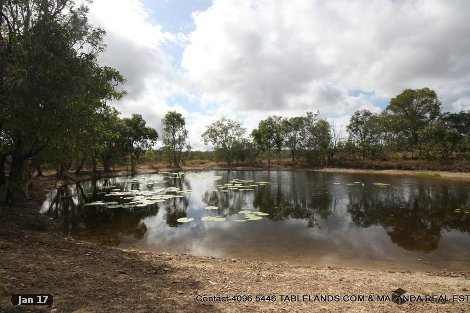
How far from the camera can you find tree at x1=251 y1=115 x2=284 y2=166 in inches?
2997

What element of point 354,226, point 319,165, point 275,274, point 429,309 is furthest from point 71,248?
point 319,165

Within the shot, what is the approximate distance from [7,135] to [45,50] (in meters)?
5.12

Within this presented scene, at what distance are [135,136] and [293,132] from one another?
1466 inches

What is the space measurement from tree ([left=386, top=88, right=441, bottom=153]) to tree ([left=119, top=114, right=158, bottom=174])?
51.2m

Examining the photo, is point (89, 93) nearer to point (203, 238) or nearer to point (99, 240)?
point (99, 240)

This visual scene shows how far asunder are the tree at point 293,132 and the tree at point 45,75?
206 feet

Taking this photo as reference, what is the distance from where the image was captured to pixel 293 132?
74.3 m

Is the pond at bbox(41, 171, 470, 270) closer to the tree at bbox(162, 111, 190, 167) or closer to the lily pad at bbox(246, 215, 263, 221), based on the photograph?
the lily pad at bbox(246, 215, 263, 221)

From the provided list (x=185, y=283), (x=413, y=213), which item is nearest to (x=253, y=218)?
(x=413, y=213)

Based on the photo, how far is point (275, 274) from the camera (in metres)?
8.55
